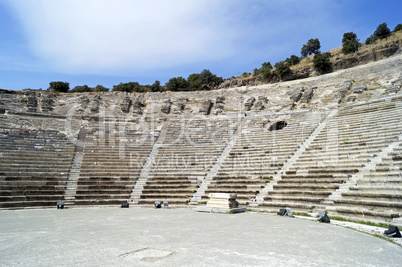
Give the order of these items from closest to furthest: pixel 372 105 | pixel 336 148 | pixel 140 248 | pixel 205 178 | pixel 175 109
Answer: pixel 140 248, pixel 336 148, pixel 205 178, pixel 372 105, pixel 175 109

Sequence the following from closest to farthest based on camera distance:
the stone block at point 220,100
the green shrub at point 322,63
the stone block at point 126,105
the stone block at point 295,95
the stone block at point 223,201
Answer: the stone block at point 223,201, the stone block at point 295,95, the stone block at point 126,105, the stone block at point 220,100, the green shrub at point 322,63

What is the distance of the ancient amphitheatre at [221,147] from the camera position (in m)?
10.6

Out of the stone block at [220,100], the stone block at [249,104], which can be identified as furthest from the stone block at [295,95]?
the stone block at [220,100]

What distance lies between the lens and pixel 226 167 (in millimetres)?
15156

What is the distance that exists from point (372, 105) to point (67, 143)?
19703 millimetres

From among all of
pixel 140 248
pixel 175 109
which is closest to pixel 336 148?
pixel 140 248

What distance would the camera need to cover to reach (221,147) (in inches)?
701

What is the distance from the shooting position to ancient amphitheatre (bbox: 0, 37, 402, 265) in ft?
34.7

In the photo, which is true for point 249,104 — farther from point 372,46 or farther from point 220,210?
point 220,210

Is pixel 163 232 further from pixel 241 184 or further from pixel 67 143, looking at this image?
pixel 67 143

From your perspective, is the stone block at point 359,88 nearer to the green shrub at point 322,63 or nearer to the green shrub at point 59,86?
the green shrub at point 322,63

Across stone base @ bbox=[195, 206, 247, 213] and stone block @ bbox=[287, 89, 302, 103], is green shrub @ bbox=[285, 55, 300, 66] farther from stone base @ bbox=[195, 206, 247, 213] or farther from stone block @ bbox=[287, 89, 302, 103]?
stone base @ bbox=[195, 206, 247, 213]

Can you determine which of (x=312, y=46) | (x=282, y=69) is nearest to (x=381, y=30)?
(x=312, y=46)

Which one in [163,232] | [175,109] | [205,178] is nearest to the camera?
[163,232]
